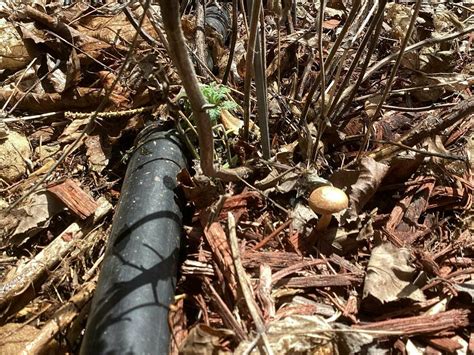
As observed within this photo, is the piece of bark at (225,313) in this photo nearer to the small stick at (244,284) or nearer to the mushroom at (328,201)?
the small stick at (244,284)

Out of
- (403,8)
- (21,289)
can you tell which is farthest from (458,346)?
(403,8)

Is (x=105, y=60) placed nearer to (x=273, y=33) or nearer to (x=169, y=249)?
(x=273, y=33)

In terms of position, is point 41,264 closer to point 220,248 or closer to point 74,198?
point 74,198

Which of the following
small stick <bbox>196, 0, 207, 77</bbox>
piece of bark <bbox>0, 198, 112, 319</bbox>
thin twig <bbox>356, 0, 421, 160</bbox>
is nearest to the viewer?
thin twig <bbox>356, 0, 421, 160</bbox>

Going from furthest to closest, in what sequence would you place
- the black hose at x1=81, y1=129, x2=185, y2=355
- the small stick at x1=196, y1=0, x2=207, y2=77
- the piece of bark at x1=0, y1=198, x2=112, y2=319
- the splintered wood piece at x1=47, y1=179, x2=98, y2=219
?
the small stick at x1=196, y1=0, x2=207, y2=77 < the splintered wood piece at x1=47, y1=179, x2=98, y2=219 < the piece of bark at x1=0, y1=198, x2=112, y2=319 < the black hose at x1=81, y1=129, x2=185, y2=355

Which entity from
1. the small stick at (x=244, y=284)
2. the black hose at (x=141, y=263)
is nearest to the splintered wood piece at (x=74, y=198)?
the black hose at (x=141, y=263)

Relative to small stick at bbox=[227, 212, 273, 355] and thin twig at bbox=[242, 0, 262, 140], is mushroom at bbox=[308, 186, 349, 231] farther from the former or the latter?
thin twig at bbox=[242, 0, 262, 140]

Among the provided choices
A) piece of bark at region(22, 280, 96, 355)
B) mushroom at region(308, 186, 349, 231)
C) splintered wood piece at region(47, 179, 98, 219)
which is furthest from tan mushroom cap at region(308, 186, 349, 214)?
splintered wood piece at region(47, 179, 98, 219)
